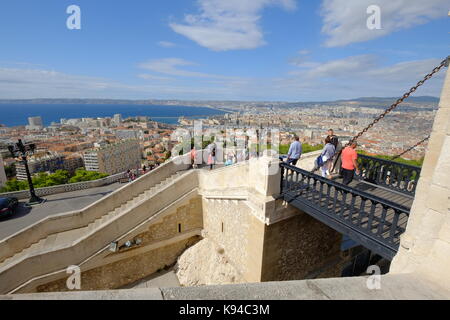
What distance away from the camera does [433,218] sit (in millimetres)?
2066

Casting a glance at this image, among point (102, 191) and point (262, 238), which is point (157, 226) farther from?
point (102, 191)

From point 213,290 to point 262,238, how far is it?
4.76 metres

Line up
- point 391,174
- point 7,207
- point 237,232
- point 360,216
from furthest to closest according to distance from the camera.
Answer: point 7,207
point 237,232
point 391,174
point 360,216

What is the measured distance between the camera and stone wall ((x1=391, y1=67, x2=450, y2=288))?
1.89 metres

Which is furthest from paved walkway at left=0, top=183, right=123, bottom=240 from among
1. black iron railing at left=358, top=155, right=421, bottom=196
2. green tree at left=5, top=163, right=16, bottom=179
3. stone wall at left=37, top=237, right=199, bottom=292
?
green tree at left=5, top=163, right=16, bottom=179

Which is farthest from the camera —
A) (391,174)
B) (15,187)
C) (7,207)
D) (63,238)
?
(15,187)

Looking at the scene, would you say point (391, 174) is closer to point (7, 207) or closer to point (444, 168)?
point (444, 168)

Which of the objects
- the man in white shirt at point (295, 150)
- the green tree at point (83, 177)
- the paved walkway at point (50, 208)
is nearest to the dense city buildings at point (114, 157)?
the green tree at point (83, 177)

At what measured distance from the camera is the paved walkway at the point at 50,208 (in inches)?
348

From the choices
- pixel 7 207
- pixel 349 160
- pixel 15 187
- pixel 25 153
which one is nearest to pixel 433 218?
pixel 349 160

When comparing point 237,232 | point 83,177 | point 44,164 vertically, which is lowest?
point 44,164

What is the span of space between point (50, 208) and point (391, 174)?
1409 cm

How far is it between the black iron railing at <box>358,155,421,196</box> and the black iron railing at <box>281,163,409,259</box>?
1669 mm

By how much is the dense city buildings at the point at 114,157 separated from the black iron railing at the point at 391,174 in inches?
2135
